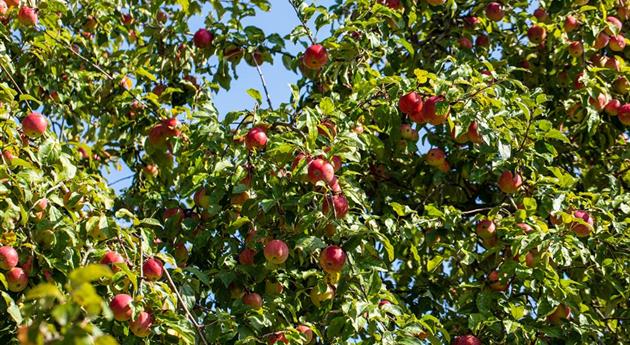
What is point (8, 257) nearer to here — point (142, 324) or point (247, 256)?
point (142, 324)

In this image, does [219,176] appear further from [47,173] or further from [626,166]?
[626,166]

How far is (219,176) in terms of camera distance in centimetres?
404

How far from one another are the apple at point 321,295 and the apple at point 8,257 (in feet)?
3.61

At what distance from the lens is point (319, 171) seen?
3619 mm

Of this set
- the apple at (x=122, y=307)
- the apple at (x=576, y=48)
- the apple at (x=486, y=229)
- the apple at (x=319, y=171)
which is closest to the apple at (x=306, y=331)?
the apple at (x=319, y=171)

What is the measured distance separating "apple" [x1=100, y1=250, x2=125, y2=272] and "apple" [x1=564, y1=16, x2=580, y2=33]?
114 inches

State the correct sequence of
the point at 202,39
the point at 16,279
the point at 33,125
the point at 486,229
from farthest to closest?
the point at 202,39 < the point at 486,229 < the point at 33,125 < the point at 16,279

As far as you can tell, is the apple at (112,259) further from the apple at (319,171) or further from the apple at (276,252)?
the apple at (319,171)

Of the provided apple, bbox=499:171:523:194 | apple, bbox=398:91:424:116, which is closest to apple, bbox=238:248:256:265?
apple, bbox=398:91:424:116

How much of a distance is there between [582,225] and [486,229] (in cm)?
40

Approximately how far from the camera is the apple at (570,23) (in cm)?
528

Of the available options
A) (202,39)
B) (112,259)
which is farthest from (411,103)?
(202,39)

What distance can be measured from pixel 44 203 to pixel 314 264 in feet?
3.62

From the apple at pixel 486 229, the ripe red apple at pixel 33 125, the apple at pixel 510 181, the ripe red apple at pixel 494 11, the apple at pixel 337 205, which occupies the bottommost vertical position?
the apple at pixel 337 205
